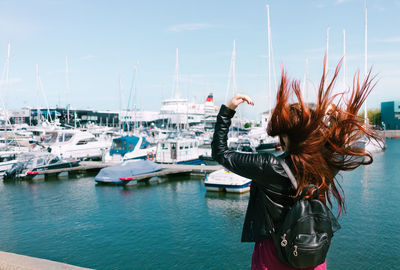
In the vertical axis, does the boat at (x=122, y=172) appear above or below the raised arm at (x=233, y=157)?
below

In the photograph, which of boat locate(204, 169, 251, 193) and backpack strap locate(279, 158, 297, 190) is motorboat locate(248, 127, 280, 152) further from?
backpack strap locate(279, 158, 297, 190)

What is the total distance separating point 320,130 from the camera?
2.10 m

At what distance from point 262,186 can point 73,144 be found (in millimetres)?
37096

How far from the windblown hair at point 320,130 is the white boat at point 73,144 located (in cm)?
3411

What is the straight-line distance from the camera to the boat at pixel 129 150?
3203 centimetres

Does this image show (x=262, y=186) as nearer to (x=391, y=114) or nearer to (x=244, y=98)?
(x=244, y=98)

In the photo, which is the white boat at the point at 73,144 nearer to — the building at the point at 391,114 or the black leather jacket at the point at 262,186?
the black leather jacket at the point at 262,186

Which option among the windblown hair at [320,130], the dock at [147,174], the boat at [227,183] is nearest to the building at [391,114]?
the dock at [147,174]

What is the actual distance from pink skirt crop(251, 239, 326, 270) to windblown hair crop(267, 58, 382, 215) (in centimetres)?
46

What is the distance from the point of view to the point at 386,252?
1136 cm

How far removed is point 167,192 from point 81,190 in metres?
6.07

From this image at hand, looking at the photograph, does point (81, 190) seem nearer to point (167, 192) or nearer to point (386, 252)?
point (167, 192)

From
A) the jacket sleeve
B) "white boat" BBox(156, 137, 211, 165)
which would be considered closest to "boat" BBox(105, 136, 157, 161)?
"white boat" BBox(156, 137, 211, 165)

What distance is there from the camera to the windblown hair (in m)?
2.07
